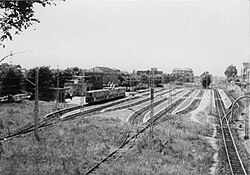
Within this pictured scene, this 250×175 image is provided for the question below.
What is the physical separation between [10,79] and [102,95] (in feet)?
35.0

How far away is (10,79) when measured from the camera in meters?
27.8

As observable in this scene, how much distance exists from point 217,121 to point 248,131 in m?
6.06

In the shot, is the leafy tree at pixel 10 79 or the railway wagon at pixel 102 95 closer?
the leafy tree at pixel 10 79

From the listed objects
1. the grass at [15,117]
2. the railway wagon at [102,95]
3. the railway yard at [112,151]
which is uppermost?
the railway wagon at [102,95]

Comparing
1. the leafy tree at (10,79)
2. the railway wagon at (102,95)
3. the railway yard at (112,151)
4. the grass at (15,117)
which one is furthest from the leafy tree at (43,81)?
the railway yard at (112,151)

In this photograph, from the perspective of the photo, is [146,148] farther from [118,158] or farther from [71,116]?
[71,116]

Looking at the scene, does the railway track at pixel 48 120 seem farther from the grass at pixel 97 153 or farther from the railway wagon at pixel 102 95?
the railway wagon at pixel 102 95

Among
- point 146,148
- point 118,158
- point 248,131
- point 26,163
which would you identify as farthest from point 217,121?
point 26,163

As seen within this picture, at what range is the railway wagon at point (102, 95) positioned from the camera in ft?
104

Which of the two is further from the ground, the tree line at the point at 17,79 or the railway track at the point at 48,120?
the tree line at the point at 17,79

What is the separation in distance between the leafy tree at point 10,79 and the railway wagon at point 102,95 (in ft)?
23.6

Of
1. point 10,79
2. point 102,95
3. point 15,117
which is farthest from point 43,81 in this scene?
point 15,117

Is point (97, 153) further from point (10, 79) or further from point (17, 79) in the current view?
point (17, 79)

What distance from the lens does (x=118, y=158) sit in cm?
1136
